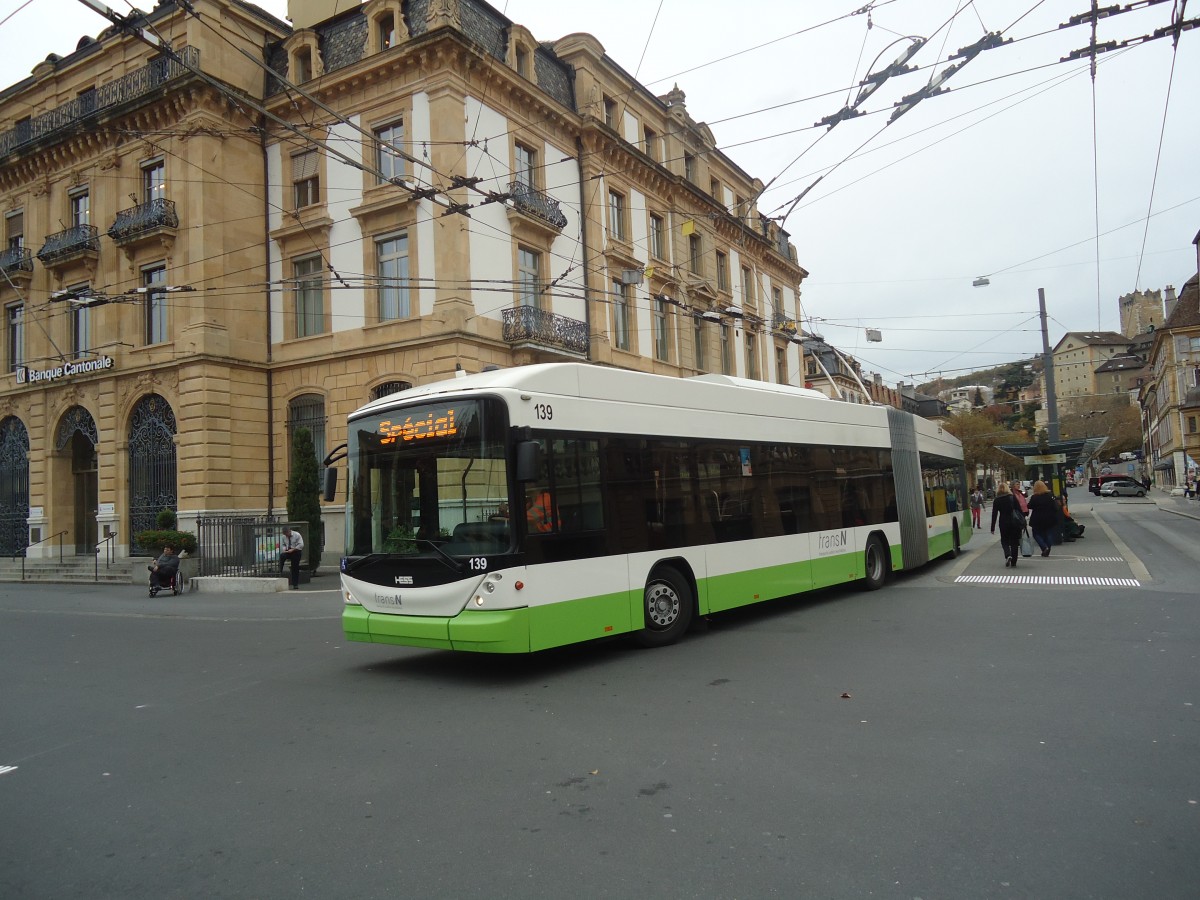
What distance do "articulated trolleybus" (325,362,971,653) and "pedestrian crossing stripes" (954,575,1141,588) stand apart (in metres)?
4.50

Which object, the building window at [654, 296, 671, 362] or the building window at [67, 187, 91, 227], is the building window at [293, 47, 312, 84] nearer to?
the building window at [67, 187, 91, 227]

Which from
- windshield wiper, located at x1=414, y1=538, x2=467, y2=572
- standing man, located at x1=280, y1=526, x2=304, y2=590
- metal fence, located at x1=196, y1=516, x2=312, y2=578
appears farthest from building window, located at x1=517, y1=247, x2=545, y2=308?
windshield wiper, located at x1=414, y1=538, x2=467, y2=572

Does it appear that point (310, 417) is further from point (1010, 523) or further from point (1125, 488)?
point (1125, 488)

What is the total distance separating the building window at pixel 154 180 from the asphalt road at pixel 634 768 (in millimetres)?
19939

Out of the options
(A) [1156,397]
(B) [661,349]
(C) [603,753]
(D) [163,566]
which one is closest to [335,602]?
(D) [163,566]

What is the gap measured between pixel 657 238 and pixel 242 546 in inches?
718

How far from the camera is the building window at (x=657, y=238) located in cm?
3064

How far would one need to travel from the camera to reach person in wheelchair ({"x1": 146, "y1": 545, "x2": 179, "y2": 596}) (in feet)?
62.4

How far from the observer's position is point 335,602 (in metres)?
16.1

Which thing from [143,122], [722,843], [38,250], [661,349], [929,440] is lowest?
[722,843]

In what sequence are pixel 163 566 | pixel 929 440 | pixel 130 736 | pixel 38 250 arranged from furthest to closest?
pixel 38 250, pixel 163 566, pixel 929 440, pixel 130 736

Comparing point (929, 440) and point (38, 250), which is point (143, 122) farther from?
point (929, 440)

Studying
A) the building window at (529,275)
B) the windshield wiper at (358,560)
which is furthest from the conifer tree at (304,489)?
the windshield wiper at (358,560)

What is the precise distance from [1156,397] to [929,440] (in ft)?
284
